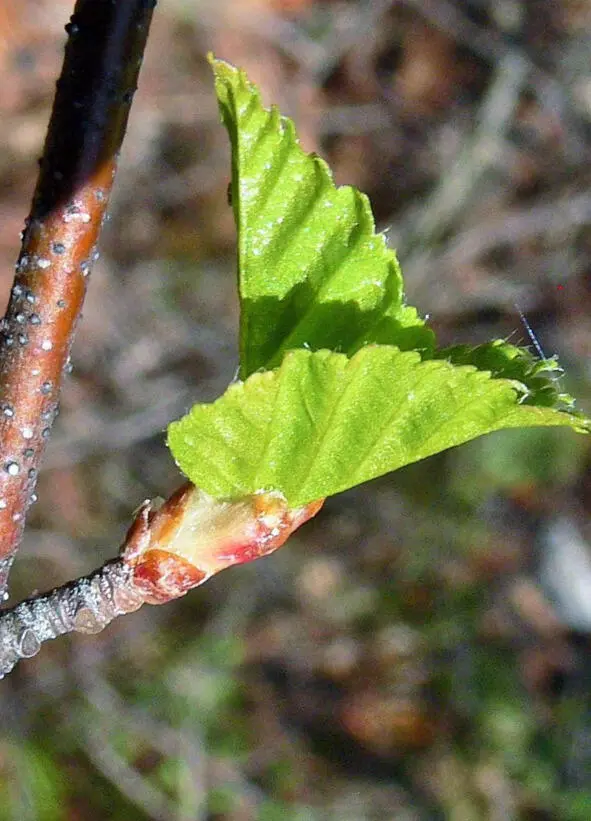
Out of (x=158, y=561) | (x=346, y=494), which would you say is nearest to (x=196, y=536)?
(x=158, y=561)

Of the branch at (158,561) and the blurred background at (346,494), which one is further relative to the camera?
the blurred background at (346,494)

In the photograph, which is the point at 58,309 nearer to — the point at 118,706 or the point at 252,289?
→ the point at 252,289

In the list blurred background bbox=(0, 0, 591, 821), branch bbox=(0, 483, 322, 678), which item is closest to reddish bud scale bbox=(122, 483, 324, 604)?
branch bbox=(0, 483, 322, 678)

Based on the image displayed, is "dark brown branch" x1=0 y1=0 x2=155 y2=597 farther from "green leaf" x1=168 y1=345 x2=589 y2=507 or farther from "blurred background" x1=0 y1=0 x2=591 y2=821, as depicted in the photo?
"blurred background" x1=0 y1=0 x2=591 y2=821

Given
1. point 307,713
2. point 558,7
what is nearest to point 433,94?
point 558,7

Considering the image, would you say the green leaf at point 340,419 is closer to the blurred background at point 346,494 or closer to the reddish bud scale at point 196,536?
the reddish bud scale at point 196,536

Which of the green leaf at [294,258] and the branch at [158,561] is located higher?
the green leaf at [294,258]

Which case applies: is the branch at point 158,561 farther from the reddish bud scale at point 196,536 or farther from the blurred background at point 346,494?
the blurred background at point 346,494

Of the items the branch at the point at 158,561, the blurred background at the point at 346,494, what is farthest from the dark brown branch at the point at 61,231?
the blurred background at the point at 346,494
